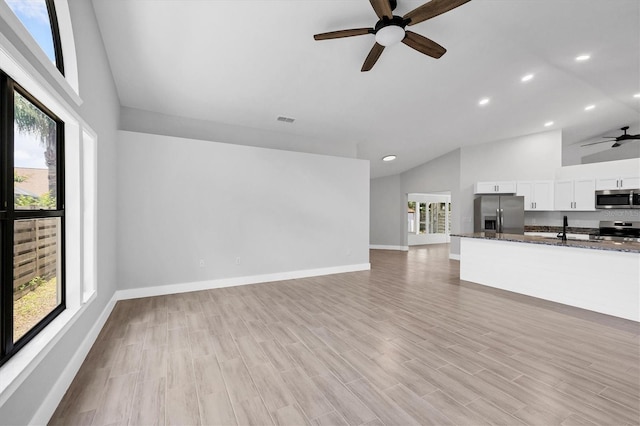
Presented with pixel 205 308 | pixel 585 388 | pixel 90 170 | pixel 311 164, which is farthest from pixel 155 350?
pixel 311 164

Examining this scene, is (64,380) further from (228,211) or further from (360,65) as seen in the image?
(360,65)

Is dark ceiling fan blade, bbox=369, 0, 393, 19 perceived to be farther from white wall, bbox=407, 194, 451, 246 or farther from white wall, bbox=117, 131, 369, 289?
white wall, bbox=407, 194, 451, 246

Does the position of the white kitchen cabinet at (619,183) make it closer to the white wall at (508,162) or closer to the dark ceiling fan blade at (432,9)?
the white wall at (508,162)

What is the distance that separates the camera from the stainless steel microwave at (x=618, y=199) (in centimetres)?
545

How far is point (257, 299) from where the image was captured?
4.12m

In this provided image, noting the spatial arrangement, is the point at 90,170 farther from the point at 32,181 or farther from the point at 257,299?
the point at 257,299

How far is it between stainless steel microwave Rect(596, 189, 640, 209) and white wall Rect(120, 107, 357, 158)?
5.48 m

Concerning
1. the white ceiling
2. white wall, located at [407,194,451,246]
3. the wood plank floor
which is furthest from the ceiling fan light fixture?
white wall, located at [407,194,451,246]

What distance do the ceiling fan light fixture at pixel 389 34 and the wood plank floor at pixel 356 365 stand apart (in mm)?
2992

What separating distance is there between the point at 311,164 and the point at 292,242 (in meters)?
1.70

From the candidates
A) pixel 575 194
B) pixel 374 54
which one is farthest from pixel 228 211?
pixel 575 194

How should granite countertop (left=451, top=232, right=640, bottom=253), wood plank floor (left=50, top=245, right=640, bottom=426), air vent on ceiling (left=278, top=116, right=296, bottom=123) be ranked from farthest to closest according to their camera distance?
air vent on ceiling (left=278, top=116, right=296, bottom=123)
granite countertop (left=451, top=232, right=640, bottom=253)
wood plank floor (left=50, top=245, right=640, bottom=426)

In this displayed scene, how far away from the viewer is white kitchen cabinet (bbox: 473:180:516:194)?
677cm

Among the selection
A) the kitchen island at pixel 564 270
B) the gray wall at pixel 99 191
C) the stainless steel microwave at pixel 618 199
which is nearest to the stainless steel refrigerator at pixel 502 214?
the stainless steel microwave at pixel 618 199
